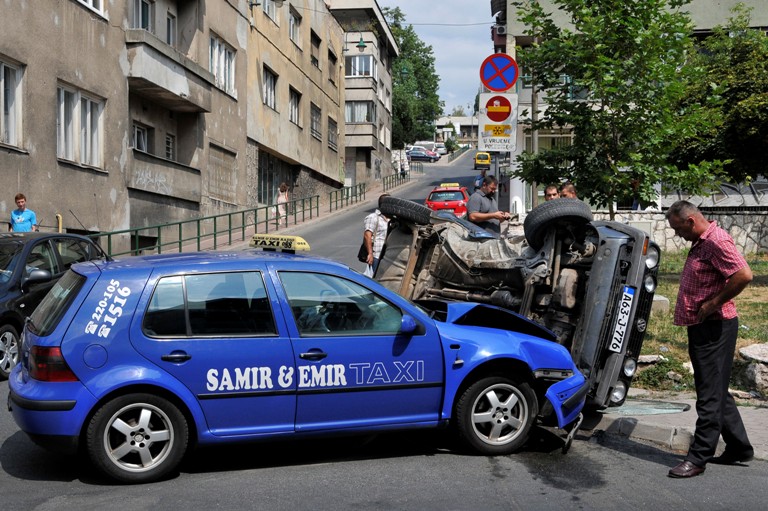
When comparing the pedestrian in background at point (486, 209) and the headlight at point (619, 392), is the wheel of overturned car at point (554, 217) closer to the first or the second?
the headlight at point (619, 392)

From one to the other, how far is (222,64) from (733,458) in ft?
81.8

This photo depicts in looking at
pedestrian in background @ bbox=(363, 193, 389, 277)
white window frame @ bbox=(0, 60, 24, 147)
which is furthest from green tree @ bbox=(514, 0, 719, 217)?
white window frame @ bbox=(0, 60, 24, 147)

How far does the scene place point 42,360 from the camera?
5277 millimetres

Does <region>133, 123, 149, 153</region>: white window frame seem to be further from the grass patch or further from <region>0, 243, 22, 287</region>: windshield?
the grass patch

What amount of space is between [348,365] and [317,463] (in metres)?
0.80

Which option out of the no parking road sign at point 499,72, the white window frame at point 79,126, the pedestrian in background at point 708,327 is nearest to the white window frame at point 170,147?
the white window frame at point 79,126

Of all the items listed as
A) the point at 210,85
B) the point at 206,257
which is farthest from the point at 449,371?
the point at 210,85

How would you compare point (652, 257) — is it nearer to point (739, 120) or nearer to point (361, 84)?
point (739, 120)

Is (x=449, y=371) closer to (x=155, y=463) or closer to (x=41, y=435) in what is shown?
(x=155, y=463)

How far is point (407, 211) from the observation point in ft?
28.5

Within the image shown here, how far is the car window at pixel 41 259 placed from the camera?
31.7 feet

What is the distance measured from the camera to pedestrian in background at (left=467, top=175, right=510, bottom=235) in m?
10.9

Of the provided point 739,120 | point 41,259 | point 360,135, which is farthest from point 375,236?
point 360,135

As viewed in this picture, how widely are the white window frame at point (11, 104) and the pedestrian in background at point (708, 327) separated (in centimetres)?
1452
